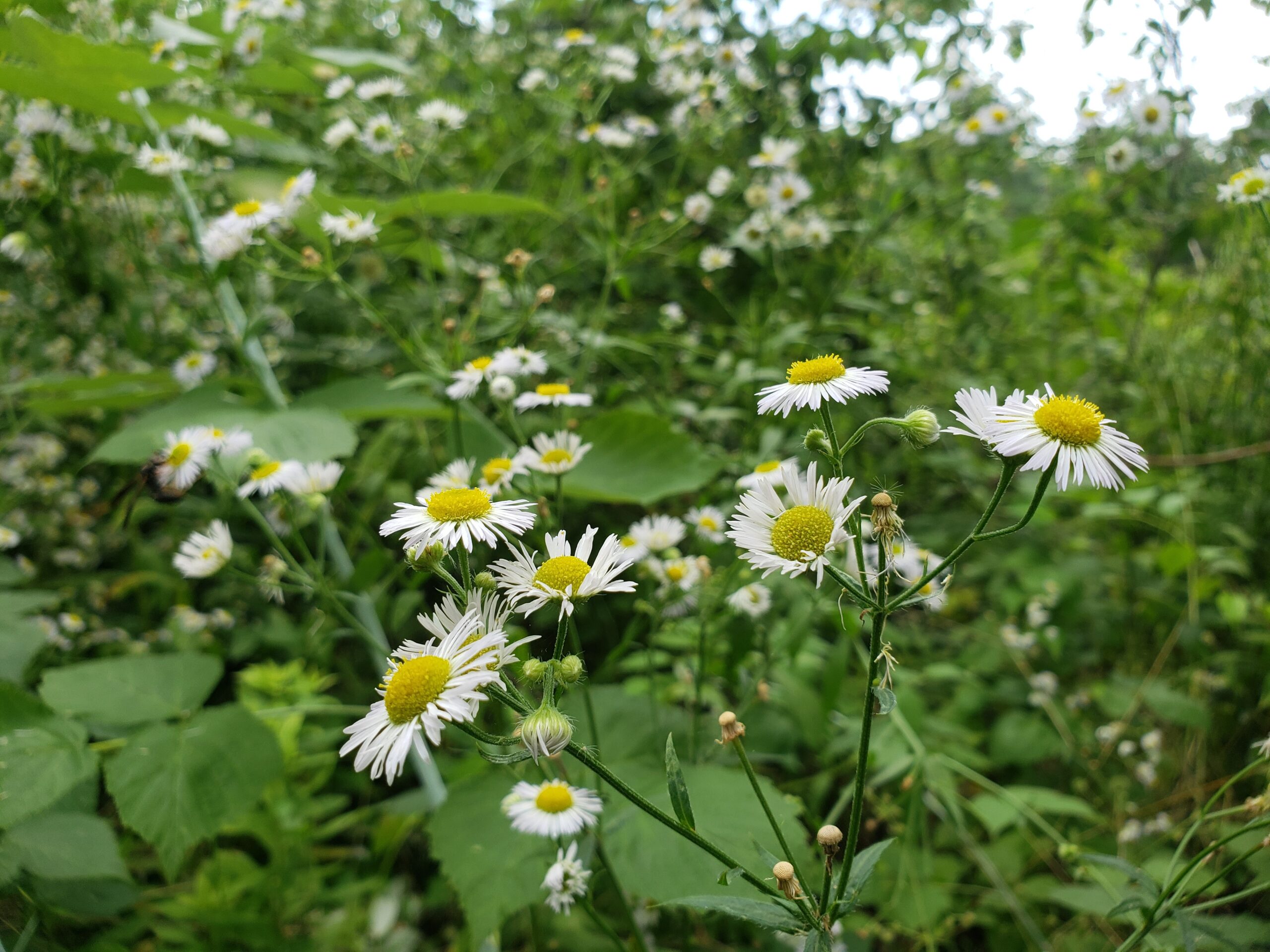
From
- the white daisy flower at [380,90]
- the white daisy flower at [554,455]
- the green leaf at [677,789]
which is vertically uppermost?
the white daisy flower at [380,90]

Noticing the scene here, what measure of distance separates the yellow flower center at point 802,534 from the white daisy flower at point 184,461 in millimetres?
865

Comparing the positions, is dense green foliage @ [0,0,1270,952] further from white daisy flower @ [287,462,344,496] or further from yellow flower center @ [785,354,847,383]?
yellow flower center @ [785,354,847,383]

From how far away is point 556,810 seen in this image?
2.52 ft

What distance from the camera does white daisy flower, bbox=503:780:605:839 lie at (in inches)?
29.5

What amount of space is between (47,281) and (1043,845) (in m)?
2.58

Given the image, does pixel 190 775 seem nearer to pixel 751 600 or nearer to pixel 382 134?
pixel 751 600

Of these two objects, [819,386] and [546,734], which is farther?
[819,386]

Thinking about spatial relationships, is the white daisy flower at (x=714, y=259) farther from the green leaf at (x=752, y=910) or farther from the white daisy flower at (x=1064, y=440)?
the green leaf at (x=752, y=910)

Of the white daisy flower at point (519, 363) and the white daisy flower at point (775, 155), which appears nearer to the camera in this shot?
the white daisy flower at point (519, 363)

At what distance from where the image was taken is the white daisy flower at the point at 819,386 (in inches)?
24.0

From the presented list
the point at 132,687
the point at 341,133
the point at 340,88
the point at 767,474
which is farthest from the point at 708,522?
the point at 340,88

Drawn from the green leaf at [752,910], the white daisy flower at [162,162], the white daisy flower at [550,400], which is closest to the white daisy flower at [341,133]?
the white daisy flower at [162,162]

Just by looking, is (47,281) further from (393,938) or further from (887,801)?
(887,801)

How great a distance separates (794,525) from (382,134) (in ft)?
4.31
